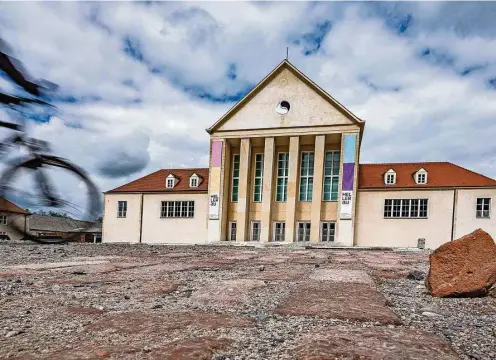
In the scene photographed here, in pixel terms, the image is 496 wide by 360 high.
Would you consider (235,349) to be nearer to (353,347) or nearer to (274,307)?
(353,347)

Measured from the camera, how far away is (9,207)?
1.37m

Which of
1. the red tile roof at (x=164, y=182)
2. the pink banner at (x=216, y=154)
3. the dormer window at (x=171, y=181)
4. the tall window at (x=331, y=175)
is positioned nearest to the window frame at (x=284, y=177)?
the tall window at (x=331, y=175)

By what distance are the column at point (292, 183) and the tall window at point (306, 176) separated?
79cm

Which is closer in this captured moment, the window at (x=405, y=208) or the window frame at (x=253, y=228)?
the window at (x=405, y=208)

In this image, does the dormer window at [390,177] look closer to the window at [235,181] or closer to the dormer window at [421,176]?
the dormer window at [421,176]

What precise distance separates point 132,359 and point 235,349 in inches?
16.1

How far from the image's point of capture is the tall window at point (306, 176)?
24469 millimetres

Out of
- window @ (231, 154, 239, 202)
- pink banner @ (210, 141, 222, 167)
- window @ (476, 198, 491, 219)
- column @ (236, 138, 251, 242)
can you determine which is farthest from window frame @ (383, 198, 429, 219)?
pink banner @ (210, 141, 222, 167)

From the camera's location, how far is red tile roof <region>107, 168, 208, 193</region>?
2791 cm

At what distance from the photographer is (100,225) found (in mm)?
1585

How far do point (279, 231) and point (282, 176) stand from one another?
142 inches

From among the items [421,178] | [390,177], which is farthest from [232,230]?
[421,178]

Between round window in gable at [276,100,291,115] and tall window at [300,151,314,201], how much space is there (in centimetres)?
297

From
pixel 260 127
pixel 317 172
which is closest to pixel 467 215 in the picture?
pixel 317 172
